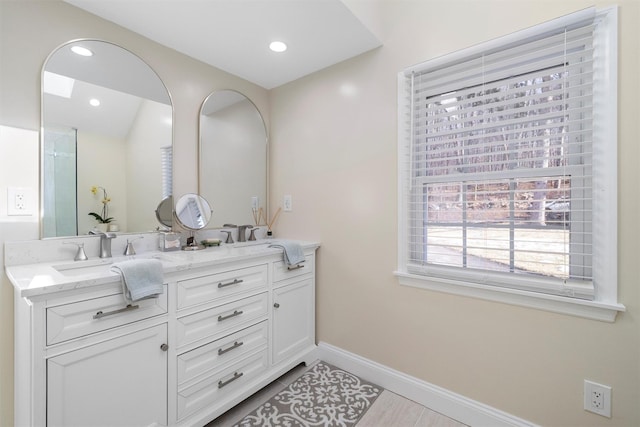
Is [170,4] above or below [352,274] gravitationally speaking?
above

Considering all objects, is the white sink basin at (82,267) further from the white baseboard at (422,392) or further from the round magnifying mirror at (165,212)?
the white baseboard at (422,392)

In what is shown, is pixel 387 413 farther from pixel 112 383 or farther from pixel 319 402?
pixel 112 383

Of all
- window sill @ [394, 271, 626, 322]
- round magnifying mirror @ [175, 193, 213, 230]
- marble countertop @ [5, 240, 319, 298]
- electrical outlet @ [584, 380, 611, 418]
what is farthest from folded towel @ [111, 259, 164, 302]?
electrical outlet @ [584, 380, 611, 418]

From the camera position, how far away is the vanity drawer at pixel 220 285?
4.80ft

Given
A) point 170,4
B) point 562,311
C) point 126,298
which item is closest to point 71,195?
point 126,298

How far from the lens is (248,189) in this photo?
2.44 meters

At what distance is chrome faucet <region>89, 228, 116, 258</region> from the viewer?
1599 millimetres

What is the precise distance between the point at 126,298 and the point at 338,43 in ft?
6.07

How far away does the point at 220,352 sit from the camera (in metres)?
1.61

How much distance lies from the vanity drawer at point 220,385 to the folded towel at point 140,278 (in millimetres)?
586

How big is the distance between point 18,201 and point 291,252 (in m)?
1.42

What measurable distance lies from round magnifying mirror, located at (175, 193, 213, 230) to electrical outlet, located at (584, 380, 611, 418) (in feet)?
7.53

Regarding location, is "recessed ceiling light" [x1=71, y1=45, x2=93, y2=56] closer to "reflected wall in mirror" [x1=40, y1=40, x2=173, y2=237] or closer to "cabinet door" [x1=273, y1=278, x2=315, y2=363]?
"reflected wall in mirror" [x1=40, y1=40, x2=173, y2=237]

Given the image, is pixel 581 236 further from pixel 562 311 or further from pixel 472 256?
pixel 472 256
